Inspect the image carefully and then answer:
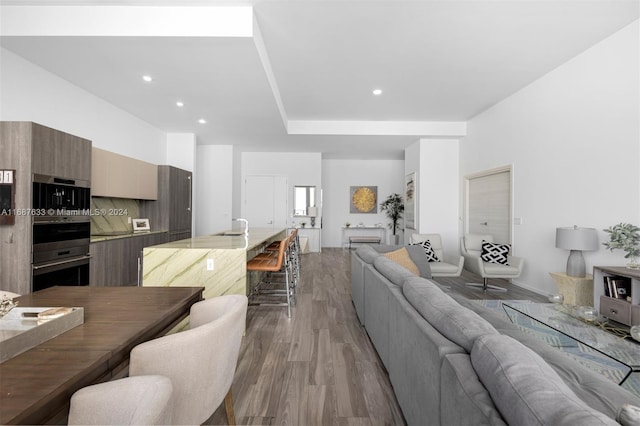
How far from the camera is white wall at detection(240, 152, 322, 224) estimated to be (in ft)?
28.1

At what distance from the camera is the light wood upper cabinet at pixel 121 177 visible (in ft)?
13.8

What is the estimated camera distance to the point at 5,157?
2.81 m

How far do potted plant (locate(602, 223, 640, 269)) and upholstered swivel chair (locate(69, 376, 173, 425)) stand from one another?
4284mm

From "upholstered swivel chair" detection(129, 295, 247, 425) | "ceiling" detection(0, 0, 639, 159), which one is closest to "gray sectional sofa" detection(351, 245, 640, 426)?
"upholstered swivel chair" detection(129, 295, 247, 425)

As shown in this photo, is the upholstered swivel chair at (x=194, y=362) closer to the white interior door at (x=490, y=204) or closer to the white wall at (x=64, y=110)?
the white wall at (x=64, y=110)

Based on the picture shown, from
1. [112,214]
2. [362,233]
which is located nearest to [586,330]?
[112,214]

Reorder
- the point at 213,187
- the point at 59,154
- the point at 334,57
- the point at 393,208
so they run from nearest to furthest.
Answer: the point at 59,154
the point at 334,57
the point at 213,187
the point at 393,208

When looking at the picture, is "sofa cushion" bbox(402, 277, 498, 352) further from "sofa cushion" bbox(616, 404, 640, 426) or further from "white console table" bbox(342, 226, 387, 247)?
"white console table" bbox(342, 226, 387, 247)

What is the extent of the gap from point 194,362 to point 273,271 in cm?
310

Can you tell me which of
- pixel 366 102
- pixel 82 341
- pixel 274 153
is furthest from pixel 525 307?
pixel 274 153

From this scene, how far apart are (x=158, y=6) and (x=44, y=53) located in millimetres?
1548

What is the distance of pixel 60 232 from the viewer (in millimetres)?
3217

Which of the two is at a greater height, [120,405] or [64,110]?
[64,110]

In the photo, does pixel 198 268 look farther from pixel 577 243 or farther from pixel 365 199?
pixel 365 199
